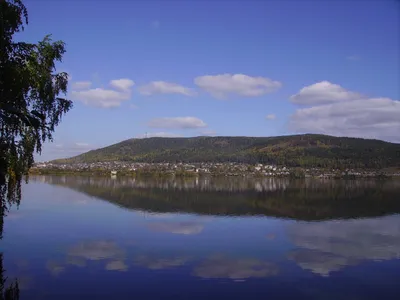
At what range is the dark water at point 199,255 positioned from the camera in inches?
701

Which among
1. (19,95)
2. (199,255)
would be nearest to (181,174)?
(199,255)

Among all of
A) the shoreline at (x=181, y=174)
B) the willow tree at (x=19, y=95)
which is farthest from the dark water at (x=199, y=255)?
the shoreline at (x=181, y=174)

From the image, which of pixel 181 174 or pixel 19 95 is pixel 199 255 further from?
pixel 181 174

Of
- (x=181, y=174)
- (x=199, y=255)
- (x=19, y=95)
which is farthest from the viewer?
(x=181, y=174)

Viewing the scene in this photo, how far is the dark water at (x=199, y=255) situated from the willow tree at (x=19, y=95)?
219 inches

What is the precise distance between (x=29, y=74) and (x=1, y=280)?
945 centimetres

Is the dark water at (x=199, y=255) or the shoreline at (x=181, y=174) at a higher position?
the shoreline at (x=181, y=174)

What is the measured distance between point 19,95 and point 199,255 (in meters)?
14.8

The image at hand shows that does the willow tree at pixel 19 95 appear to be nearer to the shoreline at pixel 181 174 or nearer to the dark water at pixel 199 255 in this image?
the dark water at pixel 199 255

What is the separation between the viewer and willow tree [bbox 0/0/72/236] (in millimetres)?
13148

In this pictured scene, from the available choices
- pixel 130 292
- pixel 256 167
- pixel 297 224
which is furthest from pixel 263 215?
pixel 256 167

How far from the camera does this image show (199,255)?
969 inches

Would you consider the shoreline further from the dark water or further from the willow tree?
the willow tree

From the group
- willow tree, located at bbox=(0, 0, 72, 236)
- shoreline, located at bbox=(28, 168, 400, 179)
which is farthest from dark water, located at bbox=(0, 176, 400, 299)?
shoreline, located at bbox=(28, 168, 400, 179)
